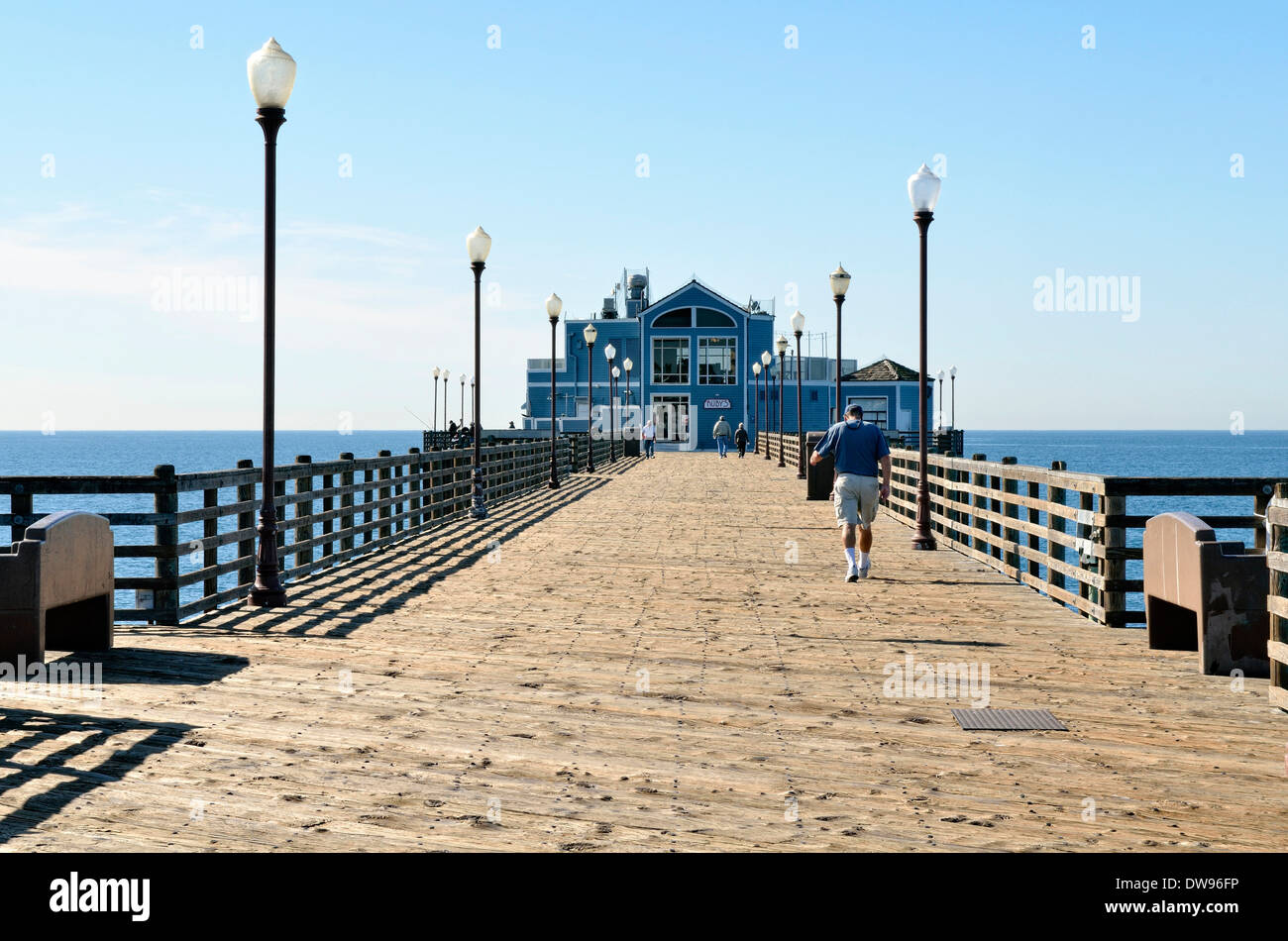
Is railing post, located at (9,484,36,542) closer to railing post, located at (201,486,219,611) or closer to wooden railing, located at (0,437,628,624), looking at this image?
wooden railing, located at (0,437,628,624)

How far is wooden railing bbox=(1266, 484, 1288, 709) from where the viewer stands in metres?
6.47

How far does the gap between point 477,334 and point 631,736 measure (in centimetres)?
1546

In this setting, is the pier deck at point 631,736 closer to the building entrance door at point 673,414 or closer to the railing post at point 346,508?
the railing post at point 346,508

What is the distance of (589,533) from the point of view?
1736 centimetres

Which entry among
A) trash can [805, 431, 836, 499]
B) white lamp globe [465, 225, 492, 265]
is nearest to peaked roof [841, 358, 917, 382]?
trash can [805, 431, 836, 499]

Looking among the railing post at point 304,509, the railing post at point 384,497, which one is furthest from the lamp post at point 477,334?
the railing post at point 304,509

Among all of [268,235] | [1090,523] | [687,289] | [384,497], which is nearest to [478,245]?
[384,497]

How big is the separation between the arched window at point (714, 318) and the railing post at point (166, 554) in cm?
6442

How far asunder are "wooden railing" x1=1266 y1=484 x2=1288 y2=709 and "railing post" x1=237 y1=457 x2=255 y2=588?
8670mm

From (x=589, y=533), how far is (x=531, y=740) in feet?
37.5

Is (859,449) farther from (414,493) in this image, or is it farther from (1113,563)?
(414,493)

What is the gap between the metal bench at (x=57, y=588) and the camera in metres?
7.18

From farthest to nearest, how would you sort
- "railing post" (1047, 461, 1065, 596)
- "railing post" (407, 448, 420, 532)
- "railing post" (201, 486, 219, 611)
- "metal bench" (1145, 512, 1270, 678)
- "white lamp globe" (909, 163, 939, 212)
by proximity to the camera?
"railing post" (407, 448, 420, 532) < "white lamp globe" (909, 163, 939, 212) < "railing post" (1047, 461, 1065, 596) < "railing post" (201, 486, 219, 611) < "metal bench" (1145, 512, 1270, 678)
